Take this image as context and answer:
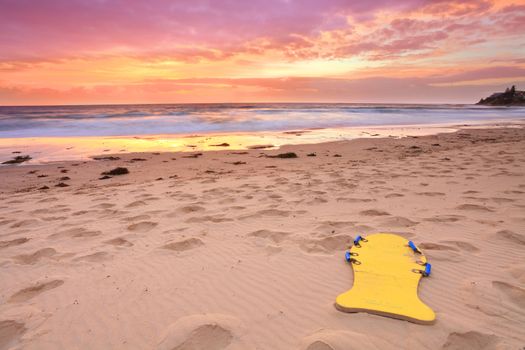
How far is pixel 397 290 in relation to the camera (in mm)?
2297

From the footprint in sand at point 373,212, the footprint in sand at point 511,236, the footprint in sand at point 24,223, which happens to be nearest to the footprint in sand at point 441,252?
the footprint in sand at point 511,236

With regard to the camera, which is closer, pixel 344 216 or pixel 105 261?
pixel 105 261

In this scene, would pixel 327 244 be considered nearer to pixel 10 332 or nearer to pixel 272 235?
pixel 272 235

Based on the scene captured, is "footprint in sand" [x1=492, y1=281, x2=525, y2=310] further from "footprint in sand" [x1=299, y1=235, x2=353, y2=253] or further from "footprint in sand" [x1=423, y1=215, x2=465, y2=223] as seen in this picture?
"footprint in sand" [x1=423, y1=215, x2=465, y2=223]

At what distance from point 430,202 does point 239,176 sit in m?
3.35

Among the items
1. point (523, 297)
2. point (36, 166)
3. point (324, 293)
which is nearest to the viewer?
point (523, 297)

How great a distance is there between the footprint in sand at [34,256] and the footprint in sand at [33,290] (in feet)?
1.65

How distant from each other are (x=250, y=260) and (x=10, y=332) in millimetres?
1660

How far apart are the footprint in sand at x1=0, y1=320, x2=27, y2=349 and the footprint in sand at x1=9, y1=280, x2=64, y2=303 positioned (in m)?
0.31

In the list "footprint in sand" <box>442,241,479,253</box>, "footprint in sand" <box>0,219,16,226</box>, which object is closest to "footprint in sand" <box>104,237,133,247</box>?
"footprint in sand" <box>0,219,16,226</box>

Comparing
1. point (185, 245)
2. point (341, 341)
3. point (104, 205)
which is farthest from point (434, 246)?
point (104, 205)

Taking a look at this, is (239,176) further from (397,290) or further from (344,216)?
(397,290)

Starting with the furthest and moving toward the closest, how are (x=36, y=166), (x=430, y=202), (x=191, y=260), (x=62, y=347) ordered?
(x=36, y=166)
(x=430, y=202)
(x=191, y=260)
(x=62, y=347)

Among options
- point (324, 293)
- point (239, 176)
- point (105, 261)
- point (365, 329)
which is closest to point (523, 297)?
point (365, 329)
